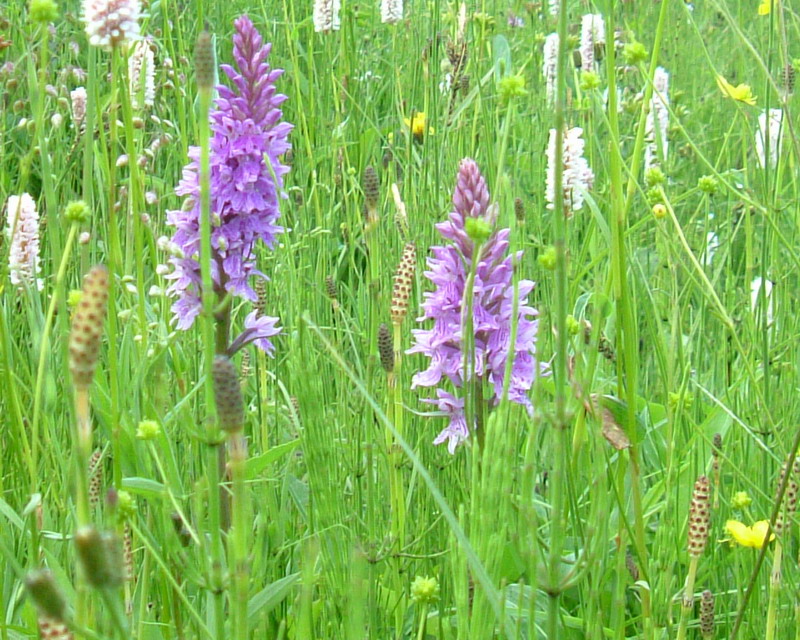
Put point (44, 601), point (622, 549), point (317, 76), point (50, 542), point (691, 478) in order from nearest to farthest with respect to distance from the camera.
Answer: point (44, 601)
point (622, 549)
point (50, 542)
point (691, 478)
point (317, 76)

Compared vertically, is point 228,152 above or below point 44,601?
above

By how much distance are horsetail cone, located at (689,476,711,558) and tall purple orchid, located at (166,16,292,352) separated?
1.92ft

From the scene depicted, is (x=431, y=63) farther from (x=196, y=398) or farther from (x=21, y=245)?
(x=21, y=245)

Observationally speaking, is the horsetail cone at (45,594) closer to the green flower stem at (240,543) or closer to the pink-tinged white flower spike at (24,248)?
the green flower stem at (240,543)

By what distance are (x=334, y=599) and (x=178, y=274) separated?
463mm

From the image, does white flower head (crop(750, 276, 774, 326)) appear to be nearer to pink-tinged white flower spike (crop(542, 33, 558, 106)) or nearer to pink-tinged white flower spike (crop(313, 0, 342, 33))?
pink-tinged white flower spike (crop(542, 33, 558, 106))

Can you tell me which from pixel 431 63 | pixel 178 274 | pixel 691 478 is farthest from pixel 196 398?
pixel 431 63

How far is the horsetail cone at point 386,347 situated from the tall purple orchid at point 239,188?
0.17 m

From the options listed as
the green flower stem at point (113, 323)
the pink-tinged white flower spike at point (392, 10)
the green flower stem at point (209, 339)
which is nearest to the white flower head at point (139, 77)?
Answer: the green flower stem at point (113, 323)

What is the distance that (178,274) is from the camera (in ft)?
4.25

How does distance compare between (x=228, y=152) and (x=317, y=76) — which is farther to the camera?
(x=317, y=76)

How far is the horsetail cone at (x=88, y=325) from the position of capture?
20.5 inches

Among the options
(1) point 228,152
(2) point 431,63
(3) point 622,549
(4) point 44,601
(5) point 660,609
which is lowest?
(5) point 660,609

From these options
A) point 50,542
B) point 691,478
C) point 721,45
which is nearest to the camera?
point 50,542
